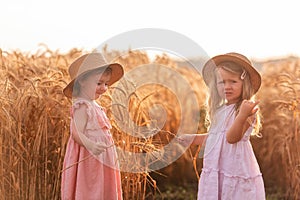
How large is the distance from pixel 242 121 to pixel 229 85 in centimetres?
32

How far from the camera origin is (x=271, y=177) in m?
8.03

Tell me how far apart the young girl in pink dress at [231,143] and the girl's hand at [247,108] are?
6.3 inches

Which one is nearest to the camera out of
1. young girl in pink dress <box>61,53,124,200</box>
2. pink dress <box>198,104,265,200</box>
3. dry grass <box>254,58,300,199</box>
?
pink dress <box>198,104,265,200</box>

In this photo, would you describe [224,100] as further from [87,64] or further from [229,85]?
[87,64]

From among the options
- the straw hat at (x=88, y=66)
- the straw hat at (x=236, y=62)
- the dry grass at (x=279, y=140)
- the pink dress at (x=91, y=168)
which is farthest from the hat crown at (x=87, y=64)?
the dry grass at (x=279, y=140)

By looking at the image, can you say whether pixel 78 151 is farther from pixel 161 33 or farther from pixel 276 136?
pixel 276 136

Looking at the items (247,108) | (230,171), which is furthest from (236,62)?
(230,171)

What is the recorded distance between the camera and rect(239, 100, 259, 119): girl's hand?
4066 mm

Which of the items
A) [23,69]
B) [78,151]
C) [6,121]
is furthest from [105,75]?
[23,69]

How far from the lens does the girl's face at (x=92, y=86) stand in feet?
15.0

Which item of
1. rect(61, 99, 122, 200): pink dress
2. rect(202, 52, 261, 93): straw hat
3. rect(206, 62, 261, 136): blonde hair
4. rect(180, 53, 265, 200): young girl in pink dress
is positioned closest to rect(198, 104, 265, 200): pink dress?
rect(180, 53, 265, 200): young girl in pink dress

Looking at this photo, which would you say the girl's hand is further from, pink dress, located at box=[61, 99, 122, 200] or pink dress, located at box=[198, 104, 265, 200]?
pink dress, located at box=[61, 99, 122, 200]

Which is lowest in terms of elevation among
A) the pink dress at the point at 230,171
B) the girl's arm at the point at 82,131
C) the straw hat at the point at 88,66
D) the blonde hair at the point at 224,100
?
the pink dress at the point at 230,171

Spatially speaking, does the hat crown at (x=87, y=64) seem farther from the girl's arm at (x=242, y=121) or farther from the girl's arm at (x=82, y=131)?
the girl's arm at (x=242, y=121)
